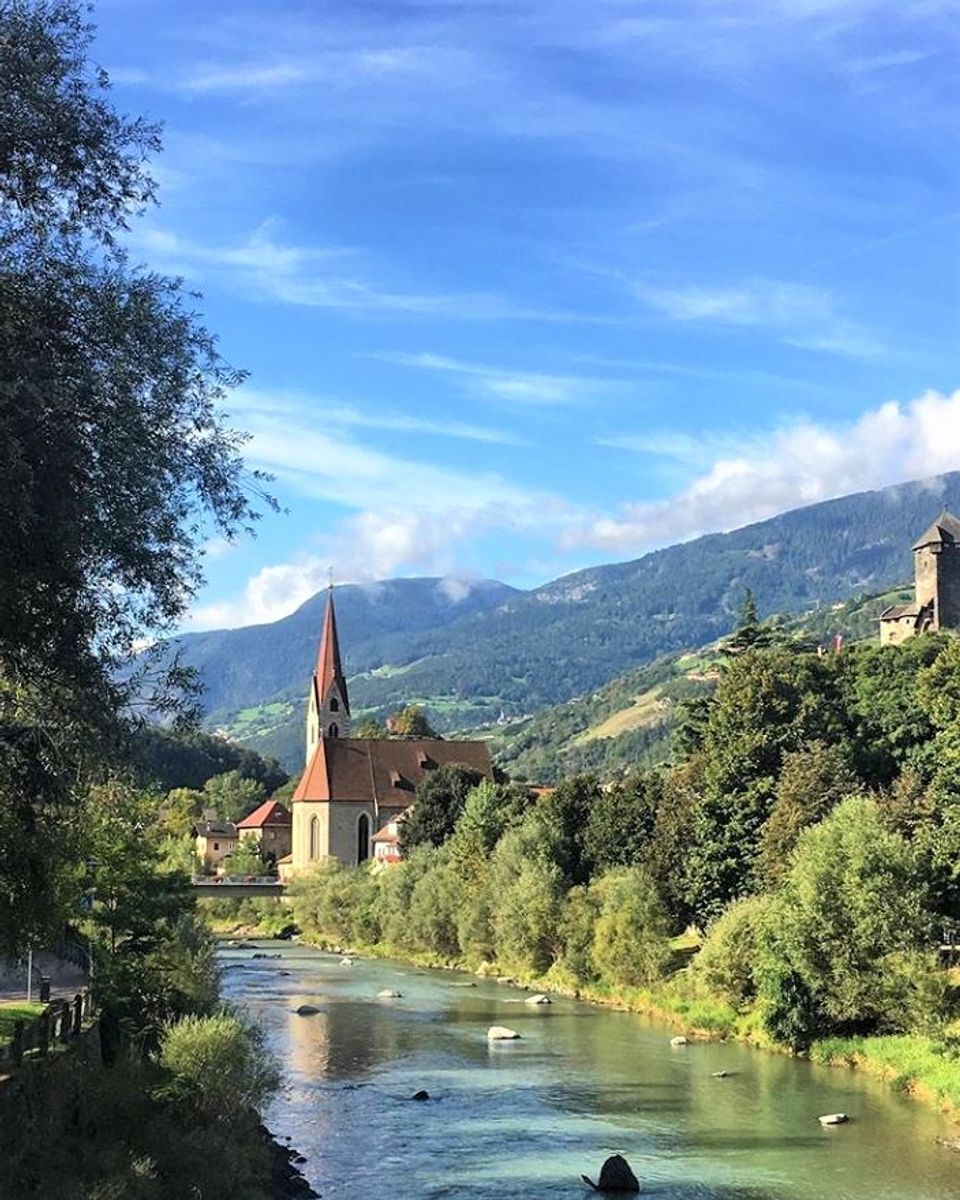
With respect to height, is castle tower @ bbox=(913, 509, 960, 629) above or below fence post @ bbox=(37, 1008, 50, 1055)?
A: above

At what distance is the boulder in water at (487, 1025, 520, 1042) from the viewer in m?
50.2

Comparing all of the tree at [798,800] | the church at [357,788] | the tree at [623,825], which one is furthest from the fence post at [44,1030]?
the church at [357,788]

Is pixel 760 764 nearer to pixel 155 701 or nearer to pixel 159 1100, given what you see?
pixel 159 1100

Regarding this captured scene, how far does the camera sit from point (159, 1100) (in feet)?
83.1

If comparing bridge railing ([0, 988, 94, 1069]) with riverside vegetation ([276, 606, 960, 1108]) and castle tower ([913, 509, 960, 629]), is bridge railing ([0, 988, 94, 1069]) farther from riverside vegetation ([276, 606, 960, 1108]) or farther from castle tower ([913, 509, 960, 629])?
castle tower ([913, 509, 960, 629])

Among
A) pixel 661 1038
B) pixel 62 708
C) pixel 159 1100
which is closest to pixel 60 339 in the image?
pixel 62 708

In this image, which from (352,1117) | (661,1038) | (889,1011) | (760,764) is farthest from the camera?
(760,764)

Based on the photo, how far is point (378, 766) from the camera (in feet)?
450

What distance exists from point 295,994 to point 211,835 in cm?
10285

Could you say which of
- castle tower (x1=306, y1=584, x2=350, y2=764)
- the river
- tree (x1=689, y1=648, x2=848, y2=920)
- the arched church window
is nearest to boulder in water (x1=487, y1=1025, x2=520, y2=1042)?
the river

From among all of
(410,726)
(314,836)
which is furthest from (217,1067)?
(410,726)

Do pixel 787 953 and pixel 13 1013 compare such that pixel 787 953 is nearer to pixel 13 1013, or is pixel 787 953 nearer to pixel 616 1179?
pixel 616 1179

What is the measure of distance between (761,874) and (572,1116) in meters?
19.5

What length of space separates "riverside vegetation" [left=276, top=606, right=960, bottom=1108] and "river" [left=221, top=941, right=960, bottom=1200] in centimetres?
245
